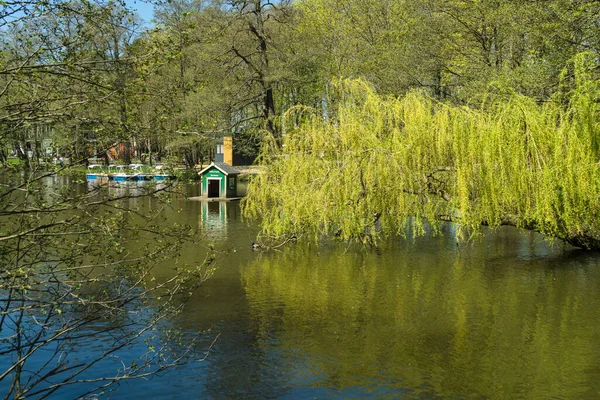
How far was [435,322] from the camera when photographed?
12.3m

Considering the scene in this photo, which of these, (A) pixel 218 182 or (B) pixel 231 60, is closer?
(B) pixel 231 60

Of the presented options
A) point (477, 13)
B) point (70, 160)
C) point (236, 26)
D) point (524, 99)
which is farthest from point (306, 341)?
point (236, 26)

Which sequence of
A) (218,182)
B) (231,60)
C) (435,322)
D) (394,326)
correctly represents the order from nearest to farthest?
1. (394,326)
2. (435,322)
3. (231,60)
4. (218,182)

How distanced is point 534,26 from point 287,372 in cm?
1518

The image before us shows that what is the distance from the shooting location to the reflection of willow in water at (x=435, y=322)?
31.9ft

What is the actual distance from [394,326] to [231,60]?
22.5 metres

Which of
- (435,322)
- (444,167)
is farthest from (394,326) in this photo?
(444,167)

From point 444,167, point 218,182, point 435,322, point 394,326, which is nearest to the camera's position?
point 394,326

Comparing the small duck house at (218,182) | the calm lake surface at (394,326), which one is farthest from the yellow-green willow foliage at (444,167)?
the small duck house at (218,182)

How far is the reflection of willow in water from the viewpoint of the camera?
9711 mm

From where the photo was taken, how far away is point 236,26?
3105cm

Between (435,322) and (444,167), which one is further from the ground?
(444,167)

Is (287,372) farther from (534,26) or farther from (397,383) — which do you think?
(534,26)

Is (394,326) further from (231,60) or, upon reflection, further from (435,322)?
(231,60)
